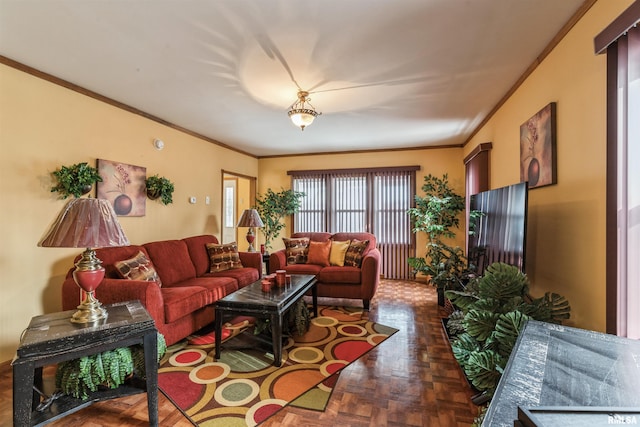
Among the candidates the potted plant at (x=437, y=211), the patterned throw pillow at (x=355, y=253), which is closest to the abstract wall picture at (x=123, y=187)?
the patterned throw pillow at (x=355, y=253)

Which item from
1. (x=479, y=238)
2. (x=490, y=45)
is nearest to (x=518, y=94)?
(x=490, y=45)

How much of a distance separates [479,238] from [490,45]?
5.15 feet

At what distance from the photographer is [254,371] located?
7.48 feet

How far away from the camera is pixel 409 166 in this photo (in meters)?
5.45

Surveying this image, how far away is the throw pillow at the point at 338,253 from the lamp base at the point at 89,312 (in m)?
2.87

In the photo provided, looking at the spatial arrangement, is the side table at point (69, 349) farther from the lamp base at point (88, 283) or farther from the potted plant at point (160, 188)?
the potted plant at point (160, 188)

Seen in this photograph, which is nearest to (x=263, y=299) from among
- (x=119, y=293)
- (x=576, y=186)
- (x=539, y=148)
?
(x=119, y=293)

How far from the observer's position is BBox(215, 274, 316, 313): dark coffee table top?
8.00ft

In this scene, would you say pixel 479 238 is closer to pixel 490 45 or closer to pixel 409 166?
pixel 490 45

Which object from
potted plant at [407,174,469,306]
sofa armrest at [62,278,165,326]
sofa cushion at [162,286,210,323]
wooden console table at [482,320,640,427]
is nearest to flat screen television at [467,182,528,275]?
wooden console table at [482,320,640,427]

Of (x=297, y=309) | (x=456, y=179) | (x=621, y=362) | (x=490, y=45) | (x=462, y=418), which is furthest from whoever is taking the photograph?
(x=456, y=179)

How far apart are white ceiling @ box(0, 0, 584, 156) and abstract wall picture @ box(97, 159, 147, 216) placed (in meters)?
0.73

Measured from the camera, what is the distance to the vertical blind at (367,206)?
18.1 feet

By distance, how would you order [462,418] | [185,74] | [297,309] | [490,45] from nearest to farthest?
[462,418]
[490,45]
[185,74]
[297,309]
